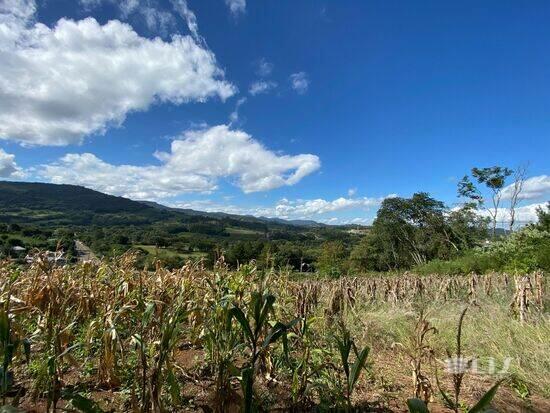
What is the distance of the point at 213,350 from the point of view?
362cm

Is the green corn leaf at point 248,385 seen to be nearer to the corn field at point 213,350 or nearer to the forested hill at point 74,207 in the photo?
the corn field at point 213,350

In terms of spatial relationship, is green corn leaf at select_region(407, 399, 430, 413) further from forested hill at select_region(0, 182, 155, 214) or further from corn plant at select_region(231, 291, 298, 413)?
forested hill at select_region(0, 182, 155, 214)

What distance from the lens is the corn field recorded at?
236cm

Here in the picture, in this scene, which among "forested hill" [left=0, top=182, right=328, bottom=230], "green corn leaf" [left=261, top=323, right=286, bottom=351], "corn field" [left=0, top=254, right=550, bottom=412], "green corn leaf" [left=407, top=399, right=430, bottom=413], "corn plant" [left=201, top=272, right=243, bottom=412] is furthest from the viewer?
"forested hill" [left=0, top=182, right=328, bottom=230]

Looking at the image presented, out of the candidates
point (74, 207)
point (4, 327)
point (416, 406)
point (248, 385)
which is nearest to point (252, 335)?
point (248, 385)

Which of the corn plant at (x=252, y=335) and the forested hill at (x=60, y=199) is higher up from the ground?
the forested hill at (x=60, y=199)

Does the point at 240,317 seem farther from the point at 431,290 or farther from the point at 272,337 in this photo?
the point at 431,290

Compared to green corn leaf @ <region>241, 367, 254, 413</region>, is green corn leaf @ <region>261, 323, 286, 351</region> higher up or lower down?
higher up

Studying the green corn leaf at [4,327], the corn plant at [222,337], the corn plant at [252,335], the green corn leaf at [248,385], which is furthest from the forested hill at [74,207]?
the green corn leaf at [248,385]

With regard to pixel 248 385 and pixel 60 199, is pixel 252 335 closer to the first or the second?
pixel 248 385

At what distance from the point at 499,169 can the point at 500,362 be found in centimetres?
3144

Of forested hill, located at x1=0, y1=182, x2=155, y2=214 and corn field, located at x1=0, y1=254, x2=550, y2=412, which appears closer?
corn field, located at x1=0, y1=254, x2=550, y2=412

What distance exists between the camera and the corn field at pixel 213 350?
7.74ft

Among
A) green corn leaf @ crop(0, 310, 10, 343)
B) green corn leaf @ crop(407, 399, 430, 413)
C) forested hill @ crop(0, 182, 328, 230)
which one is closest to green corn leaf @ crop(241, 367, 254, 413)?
green corn leaf @ crop(407, 399, 430, 413)
